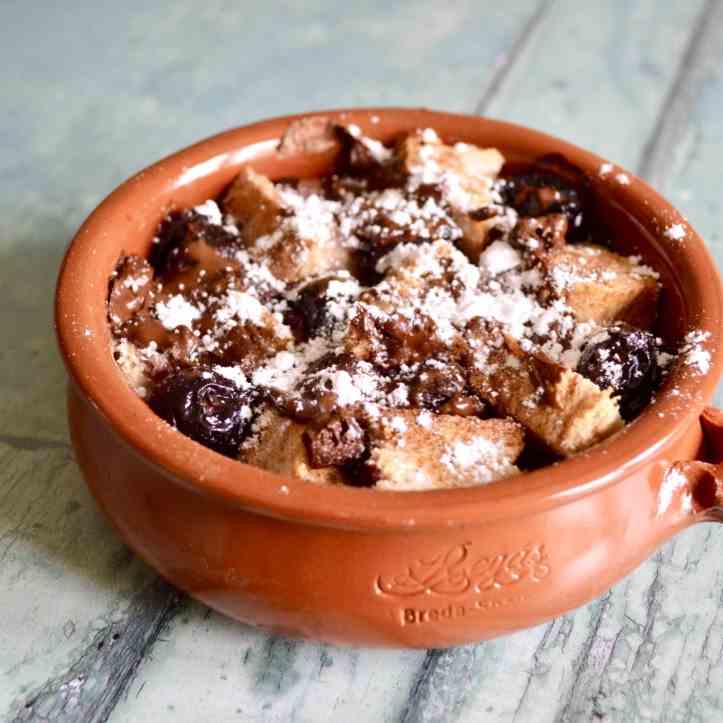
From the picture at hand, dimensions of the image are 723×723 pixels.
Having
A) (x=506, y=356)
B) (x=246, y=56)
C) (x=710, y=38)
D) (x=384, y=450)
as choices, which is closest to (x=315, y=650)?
(x=384, y=450)

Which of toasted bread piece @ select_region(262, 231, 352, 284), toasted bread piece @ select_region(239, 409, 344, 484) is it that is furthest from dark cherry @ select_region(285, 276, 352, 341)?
toasted bread piece @ select_region(239, 409, 344, 484)

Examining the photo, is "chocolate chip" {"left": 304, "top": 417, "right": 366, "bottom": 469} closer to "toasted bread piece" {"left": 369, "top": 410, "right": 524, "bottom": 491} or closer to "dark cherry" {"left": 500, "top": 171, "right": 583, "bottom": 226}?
"toasted bread piece" {"left": 369, "top": 410, "right": 524, "bottom": 491}

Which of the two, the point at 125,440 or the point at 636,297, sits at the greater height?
the point at 636,297

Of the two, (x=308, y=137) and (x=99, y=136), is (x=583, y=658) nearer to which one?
(x=308, y=137)

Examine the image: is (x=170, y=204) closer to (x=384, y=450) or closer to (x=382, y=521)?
(x=384, y=450)

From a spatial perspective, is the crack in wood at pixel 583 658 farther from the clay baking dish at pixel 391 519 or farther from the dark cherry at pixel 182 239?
the dark cherry at pixel 182 239

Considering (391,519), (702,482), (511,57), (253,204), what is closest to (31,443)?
(253,204)

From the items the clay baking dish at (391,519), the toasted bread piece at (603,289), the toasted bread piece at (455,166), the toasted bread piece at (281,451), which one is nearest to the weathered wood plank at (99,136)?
the clay baking dish at (391,519)
